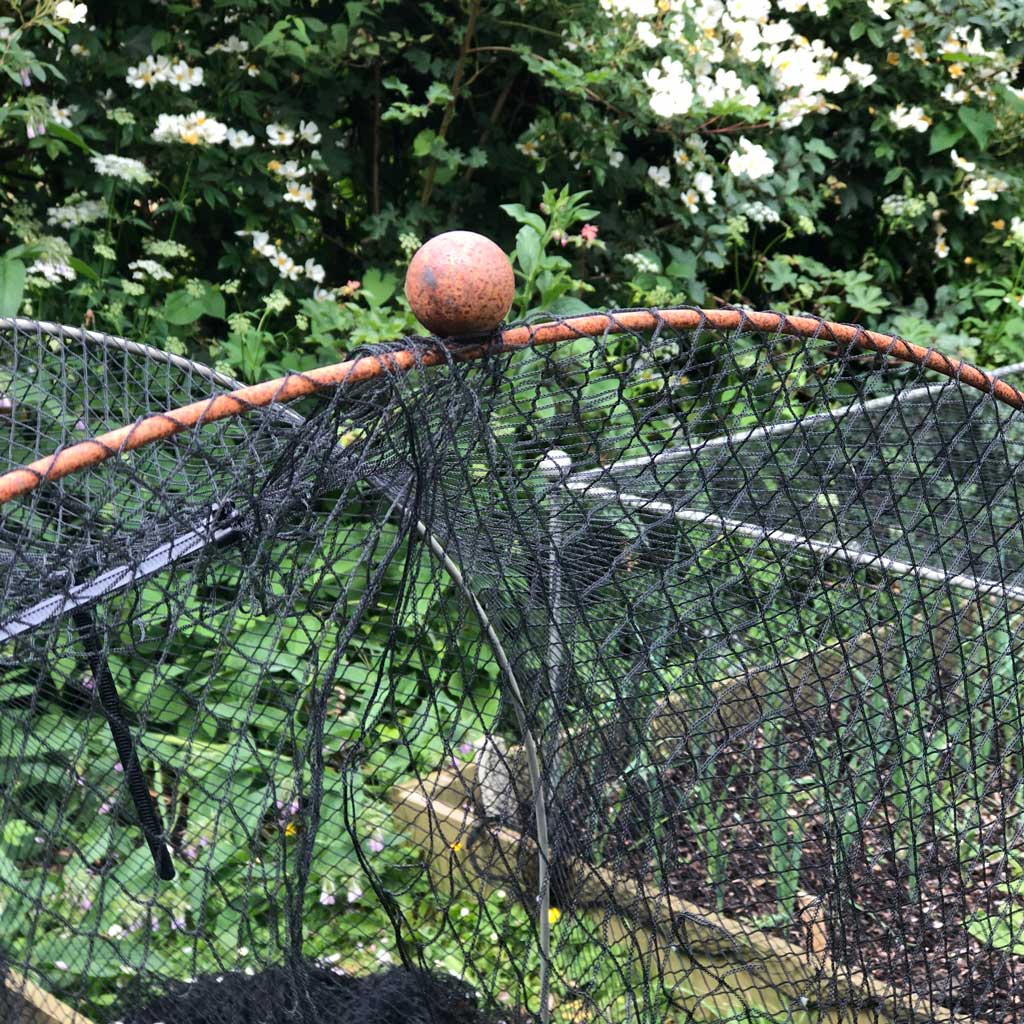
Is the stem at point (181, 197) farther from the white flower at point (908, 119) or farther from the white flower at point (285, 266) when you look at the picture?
the white flower at point (908, 119)

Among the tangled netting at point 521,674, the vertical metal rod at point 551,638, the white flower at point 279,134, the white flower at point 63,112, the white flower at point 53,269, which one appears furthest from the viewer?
the white flower at point 279,134

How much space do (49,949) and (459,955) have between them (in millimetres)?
758

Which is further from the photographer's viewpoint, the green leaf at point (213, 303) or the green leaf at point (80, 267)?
the green leaf at point (213, 303)

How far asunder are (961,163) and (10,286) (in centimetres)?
278

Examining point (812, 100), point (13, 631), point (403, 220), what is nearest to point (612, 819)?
point (13, 631)

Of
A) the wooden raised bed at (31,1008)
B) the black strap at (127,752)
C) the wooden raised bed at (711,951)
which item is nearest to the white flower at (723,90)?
the wooden raised bed at (711,951)

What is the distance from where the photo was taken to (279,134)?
3113 millimetres

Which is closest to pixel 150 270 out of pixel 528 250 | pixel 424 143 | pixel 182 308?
pixel 182 308

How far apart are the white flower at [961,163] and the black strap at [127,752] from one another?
3.05 m

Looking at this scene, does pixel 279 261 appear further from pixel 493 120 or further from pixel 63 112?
pixel 493 120

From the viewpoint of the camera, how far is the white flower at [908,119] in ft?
12.0

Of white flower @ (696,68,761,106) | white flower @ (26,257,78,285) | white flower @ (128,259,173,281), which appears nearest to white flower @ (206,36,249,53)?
white flower @ (128,259,173,281)

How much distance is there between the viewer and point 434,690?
1477mm

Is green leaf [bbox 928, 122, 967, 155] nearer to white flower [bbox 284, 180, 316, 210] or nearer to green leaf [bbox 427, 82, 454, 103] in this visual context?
green leaf [bbox 427, 82, 454, 103]
